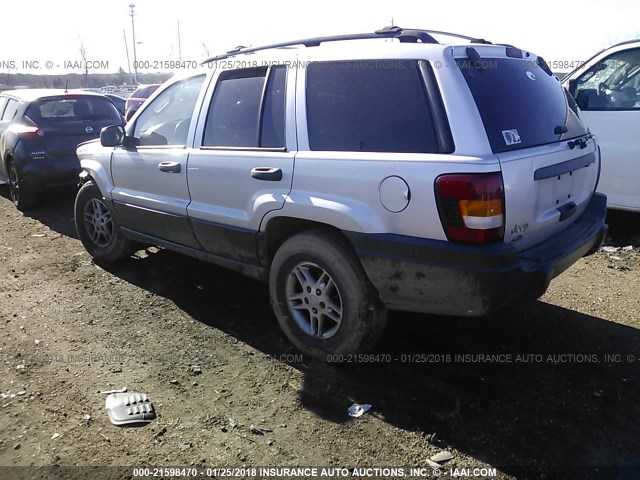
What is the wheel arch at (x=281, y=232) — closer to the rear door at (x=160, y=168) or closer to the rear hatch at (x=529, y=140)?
the rear door at (x=160, y=168)

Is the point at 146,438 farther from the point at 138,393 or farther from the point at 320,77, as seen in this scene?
the point at 320,77

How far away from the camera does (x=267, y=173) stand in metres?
3.43

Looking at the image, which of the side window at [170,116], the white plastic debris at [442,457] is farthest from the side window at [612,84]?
the white plastic debris at [442,457]

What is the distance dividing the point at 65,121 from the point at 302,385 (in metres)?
6.12

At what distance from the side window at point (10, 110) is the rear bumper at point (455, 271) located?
6.80 m

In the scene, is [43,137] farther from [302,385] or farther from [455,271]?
[455,271]

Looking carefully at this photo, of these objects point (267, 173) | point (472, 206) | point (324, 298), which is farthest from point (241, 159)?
point (472, 206)

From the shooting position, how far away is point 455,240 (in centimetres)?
278

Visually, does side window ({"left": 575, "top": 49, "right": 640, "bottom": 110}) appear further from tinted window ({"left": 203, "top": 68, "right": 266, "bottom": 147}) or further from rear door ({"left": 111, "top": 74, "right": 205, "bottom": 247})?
rear door ({"left": 111, "top": 74, "right": 205, "bottom": 247})

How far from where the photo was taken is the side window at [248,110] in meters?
3.53

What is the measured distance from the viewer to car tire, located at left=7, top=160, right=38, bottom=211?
24.6 feet

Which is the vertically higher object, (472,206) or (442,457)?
(472,206)

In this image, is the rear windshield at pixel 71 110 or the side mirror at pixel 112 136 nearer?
the side mirror at pixel 112 136

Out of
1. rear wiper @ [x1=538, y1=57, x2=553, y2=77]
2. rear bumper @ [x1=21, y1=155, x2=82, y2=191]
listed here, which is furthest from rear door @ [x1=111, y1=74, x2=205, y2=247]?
rear bumper @ [x1=21, y1=155, x2=82, y2=191]
